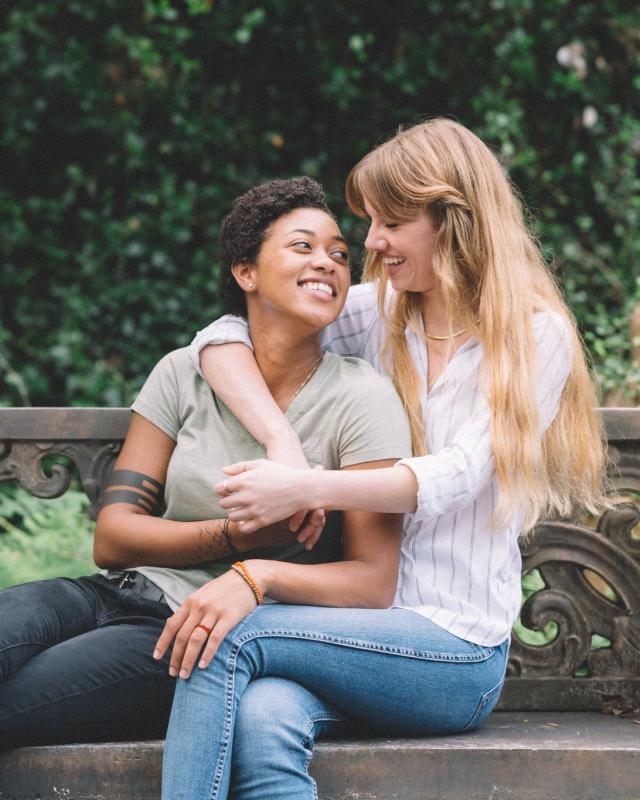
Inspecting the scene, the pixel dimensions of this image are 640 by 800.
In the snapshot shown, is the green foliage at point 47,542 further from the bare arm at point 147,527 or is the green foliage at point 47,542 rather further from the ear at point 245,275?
the ear at point 245,275

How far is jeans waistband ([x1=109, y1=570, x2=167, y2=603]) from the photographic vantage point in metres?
2.46

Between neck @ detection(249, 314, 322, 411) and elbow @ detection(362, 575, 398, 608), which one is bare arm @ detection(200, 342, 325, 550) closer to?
neck @ detection(249, 314, 322, 411)

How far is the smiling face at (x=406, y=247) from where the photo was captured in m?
2.44

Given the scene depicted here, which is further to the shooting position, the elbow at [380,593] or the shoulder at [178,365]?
the shoulder at [178,365]

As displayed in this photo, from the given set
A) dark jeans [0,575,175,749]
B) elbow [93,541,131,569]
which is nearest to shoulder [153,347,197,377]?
elbow [93,541,131,569]

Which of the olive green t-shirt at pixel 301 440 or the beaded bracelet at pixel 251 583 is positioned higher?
the olive green t-shirt at pixel 301 440

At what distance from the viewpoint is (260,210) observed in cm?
259

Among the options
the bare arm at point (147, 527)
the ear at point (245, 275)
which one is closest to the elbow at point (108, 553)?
the bare arm at point (147, 527)

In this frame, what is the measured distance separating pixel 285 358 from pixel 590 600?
1129mm

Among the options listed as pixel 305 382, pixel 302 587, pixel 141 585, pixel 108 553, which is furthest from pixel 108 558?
pixel 305 382

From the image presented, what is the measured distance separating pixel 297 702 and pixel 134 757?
46 centimetres

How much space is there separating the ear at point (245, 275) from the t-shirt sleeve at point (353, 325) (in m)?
0.27

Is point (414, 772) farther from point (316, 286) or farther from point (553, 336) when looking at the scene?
point (316, 286)

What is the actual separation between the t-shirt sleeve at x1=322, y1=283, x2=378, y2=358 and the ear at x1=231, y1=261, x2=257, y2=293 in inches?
10.4
